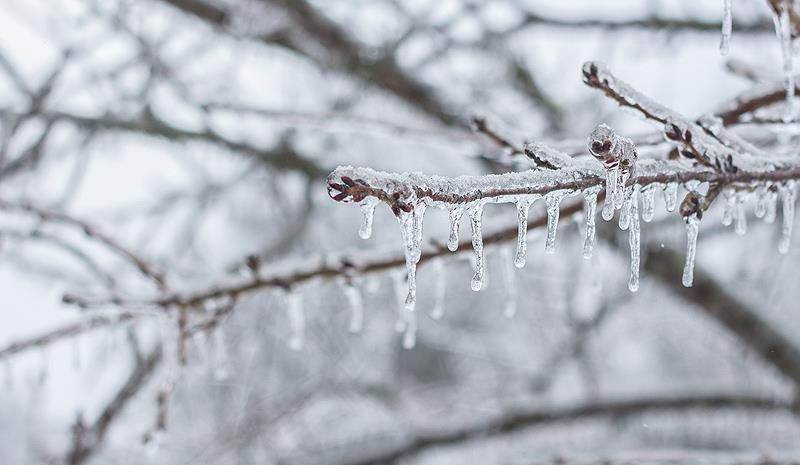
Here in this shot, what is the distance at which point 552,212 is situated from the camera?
28.6 inches

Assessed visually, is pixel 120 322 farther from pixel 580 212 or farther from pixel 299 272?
pixel 580 212

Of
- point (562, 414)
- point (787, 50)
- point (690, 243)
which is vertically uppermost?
point (787, 50)

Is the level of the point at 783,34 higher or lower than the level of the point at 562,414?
higher

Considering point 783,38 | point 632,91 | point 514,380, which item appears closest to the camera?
point 632,91

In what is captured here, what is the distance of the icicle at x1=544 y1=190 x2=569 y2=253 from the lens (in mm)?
684

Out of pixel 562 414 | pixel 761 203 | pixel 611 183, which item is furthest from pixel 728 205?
pixel 562 414

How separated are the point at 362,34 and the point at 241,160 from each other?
2.62 feet

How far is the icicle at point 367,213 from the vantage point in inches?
25.4

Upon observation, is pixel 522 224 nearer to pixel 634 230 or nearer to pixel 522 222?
pixel 522 222

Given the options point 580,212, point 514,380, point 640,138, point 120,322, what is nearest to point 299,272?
point 120,322

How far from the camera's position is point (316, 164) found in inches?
131

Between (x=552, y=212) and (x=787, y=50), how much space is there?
368 millimetres

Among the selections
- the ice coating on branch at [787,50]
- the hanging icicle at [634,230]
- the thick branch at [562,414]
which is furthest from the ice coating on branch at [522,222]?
the thick branch at [562,414]

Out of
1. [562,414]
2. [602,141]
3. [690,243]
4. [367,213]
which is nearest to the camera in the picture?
[602,141]
